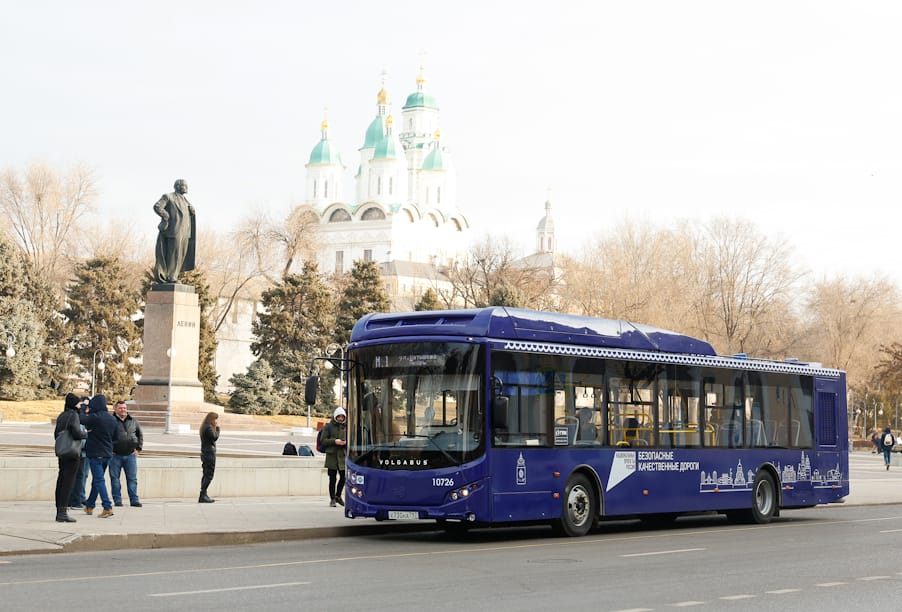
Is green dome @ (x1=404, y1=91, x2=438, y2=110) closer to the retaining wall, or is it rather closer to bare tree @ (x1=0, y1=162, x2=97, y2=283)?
bare tree @ (x1=0, y1=162, x2=97, y2=283)

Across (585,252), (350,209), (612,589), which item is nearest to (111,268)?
(585,252)

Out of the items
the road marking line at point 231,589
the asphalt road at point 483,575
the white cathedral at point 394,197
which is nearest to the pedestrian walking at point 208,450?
the asphalt road at point 483,575

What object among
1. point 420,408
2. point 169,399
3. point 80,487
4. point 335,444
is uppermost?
point 169,399

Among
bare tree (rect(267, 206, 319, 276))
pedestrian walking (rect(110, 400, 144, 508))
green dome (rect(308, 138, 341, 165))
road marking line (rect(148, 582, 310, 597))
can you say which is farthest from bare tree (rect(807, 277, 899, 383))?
green dome (rect(308, 138, 341, 165))

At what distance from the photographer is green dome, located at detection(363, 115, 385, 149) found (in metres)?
187

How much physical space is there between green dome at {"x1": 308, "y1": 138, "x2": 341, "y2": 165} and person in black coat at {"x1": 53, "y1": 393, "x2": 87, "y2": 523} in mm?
175008

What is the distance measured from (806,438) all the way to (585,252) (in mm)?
54632

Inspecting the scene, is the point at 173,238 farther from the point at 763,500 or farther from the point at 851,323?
the point at 851,323

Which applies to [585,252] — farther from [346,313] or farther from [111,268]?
[111,268]

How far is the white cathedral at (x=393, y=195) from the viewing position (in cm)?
17925

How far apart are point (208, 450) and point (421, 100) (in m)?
175

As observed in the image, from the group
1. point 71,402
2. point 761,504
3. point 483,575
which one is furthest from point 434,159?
point 483,575

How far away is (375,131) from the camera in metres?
188

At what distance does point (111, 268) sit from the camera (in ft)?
244
